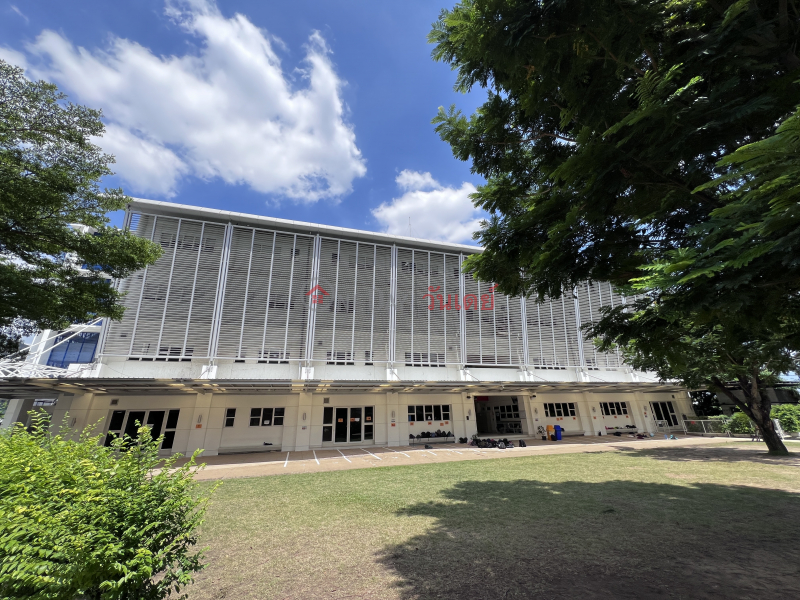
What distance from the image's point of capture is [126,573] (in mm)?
2518

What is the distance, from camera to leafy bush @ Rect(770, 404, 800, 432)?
78.8 ft

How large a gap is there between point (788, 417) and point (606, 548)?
31539mm

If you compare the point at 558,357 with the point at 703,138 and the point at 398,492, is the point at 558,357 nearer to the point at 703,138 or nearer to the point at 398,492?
the point at 398,492

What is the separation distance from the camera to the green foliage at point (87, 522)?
235 centimetres

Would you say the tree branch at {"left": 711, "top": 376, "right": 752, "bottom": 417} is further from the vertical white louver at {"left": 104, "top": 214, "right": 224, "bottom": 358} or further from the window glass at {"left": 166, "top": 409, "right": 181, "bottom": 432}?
the window glass at {"left": 166, "top": 409, "right": 181, "bottom": 432}

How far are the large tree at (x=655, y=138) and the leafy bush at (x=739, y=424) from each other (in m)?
27.9

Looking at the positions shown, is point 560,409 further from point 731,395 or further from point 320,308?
point 320,308

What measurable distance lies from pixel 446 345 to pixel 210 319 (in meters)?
15.6

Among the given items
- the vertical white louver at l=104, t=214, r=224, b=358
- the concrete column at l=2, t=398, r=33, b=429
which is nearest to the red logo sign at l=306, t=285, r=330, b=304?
the vertical white louver at l=104, t=214, r=224, b=358

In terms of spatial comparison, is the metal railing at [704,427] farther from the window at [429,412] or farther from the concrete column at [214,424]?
the concrete column at [214,424]

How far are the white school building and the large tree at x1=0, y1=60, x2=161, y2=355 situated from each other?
22.1 feet

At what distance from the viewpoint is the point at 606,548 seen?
5328mm

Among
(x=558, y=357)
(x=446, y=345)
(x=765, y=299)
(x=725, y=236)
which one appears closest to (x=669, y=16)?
(x=725, y=236)

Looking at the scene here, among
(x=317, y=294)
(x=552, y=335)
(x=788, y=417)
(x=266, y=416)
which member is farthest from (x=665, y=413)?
(x=266, y=416)
